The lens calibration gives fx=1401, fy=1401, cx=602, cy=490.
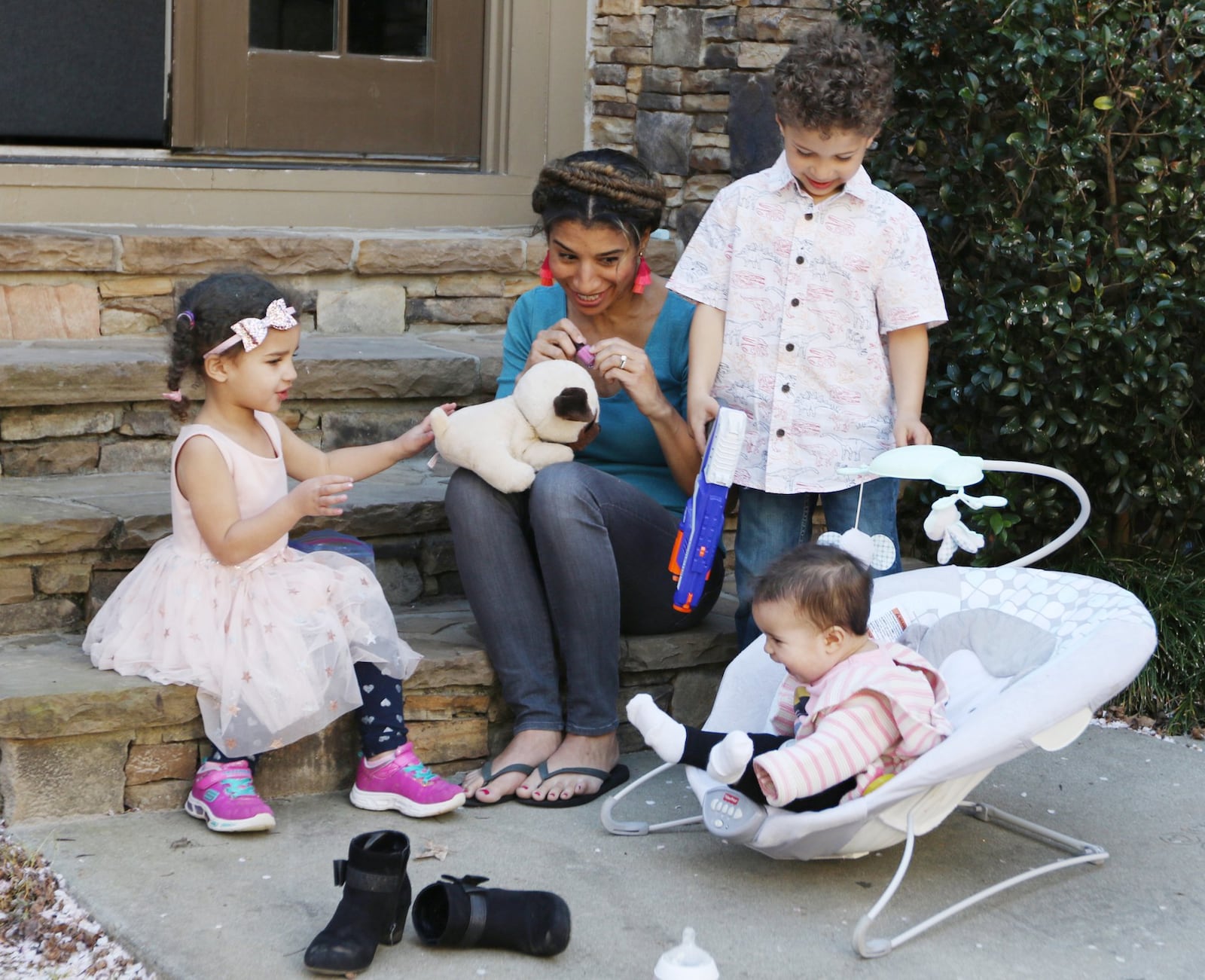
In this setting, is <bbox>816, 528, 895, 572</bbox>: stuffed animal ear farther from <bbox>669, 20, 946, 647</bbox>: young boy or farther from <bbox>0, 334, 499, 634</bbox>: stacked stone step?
<bbox>0, 334, 499, 634</bbox>: stacked stone step

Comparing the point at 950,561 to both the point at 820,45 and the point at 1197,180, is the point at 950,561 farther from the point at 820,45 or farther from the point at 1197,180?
the point at 820,45

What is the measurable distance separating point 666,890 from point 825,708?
0.42 meters

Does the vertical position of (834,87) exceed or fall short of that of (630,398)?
it exceeds it

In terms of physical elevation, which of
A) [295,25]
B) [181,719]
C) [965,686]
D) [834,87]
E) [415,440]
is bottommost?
[181,719]

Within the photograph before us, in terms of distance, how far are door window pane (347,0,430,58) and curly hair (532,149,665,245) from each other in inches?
65.4

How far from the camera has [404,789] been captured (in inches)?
103

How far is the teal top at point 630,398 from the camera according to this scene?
301cm

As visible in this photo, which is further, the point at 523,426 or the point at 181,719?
the point at 523,426

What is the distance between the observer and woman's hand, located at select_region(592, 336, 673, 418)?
2742 millimetres

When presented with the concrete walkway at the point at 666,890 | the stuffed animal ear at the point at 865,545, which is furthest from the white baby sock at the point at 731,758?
the stuffed animal ear at the point at 865,545

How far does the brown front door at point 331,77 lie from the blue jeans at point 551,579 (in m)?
1.90

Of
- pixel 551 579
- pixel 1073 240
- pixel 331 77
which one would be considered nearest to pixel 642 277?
pixel 551 579

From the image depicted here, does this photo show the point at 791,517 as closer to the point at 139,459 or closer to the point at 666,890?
the point at 666,890

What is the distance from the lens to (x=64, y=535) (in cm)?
278
